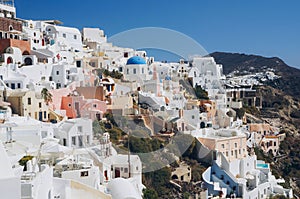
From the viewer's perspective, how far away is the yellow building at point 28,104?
15.1m

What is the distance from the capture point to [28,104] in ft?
50.1

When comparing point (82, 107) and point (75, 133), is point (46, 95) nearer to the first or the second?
point (82, 107)

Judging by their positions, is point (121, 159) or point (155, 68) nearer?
point (121, 159)

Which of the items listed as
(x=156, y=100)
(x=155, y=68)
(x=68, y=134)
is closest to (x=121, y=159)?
(x=68, y=134)

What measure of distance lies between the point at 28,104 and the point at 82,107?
8.31ft

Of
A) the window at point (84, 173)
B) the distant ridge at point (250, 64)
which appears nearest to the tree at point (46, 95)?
the window at point (84, 173)

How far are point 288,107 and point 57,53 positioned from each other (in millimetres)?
25245

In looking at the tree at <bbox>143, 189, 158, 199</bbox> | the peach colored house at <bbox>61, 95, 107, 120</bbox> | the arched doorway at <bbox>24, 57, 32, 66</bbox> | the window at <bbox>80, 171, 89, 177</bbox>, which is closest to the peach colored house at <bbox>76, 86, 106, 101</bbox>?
the peach colored house at <bbox>61, 95, 107, 120</bbox>

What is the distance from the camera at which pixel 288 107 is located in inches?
1629

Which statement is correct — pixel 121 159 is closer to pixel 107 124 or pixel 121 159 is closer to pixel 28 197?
pixel 107 124

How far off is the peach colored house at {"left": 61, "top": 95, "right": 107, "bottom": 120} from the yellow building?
1607mm

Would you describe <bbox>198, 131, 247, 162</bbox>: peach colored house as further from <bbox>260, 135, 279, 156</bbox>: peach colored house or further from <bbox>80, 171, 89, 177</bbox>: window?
<bbox>80, 171, 89, 177</bbox>: window

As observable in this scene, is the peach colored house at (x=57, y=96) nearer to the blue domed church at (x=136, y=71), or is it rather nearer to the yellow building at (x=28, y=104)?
the yellow building at (x=28, y=104)

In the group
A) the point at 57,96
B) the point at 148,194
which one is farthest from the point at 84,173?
the point at 57,96
